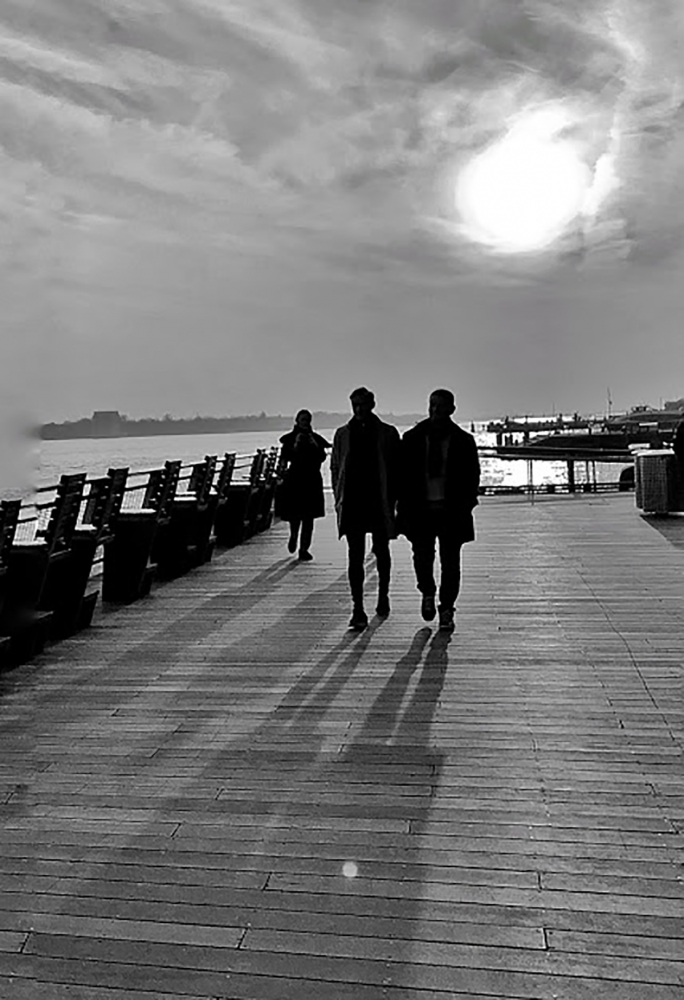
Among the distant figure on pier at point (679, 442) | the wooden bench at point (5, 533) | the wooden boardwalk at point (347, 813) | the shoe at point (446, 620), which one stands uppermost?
the distant figure on pier at point (679, 442)

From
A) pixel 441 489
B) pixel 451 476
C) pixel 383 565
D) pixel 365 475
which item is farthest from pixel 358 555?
pixel 451 476

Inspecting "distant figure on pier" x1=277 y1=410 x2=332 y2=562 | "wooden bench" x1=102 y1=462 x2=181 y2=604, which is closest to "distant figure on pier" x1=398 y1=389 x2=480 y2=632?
"wooden bench" x1=102 y1=462 x2=181 y2=604

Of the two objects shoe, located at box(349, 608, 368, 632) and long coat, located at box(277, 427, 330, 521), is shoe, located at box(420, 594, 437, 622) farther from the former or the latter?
long coat, located at box(277, 427, 330, 521)

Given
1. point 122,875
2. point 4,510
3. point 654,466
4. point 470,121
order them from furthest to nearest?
point 470,121
point 654,466
point 4,510
point 122,875

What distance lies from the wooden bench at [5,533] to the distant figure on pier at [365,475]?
2.09 metres

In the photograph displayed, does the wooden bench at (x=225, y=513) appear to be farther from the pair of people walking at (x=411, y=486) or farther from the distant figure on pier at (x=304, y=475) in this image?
the pair of people walking at (x=411, y=486)

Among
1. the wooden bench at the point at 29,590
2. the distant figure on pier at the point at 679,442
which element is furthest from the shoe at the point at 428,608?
the distant figure on pier at the point at 679,442

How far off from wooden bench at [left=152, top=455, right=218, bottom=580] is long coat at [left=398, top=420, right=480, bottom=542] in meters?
3.30

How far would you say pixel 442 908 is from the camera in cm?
265

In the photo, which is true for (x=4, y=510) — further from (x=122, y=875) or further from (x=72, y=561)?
(x=122, y=875)

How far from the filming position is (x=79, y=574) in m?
6.51

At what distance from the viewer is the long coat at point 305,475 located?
9852 millimetres

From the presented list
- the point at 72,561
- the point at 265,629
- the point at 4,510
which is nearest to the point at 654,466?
the point at 265,629

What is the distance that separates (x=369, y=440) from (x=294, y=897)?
12.8 ft
